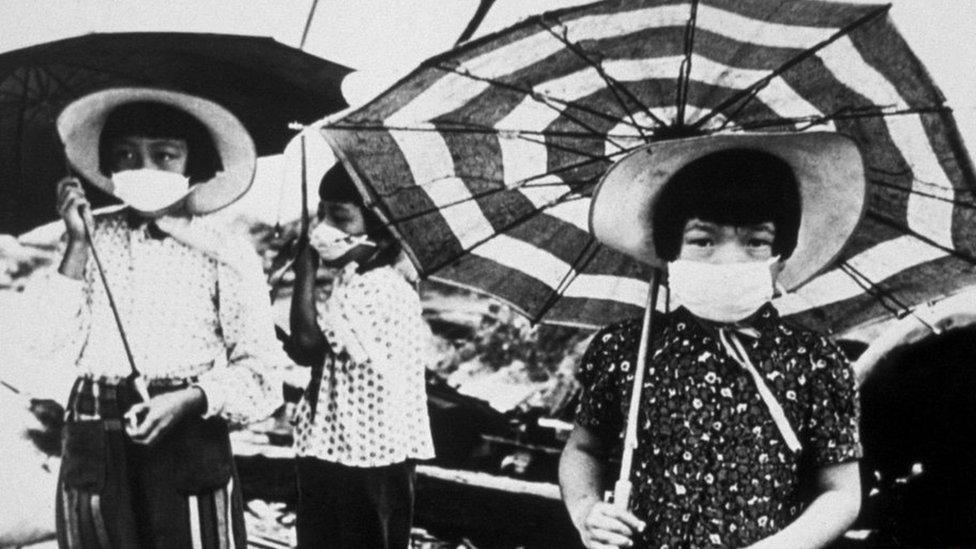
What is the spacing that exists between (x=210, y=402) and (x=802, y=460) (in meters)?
1.73

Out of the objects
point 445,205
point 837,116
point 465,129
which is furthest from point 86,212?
point 837,116

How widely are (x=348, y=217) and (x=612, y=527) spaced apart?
53.6 inches

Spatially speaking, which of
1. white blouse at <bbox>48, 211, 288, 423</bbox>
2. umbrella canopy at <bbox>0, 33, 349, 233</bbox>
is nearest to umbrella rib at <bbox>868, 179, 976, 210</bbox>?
umbrella canopy at <bbox>0, 33, 349, 233</bbox>

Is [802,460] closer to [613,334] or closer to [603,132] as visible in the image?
[613,334]

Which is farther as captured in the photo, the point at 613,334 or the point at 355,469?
the point at 355,469

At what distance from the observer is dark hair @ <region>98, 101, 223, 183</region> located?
3146 millimetres

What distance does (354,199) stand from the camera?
3.22 m

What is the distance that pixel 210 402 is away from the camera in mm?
3133

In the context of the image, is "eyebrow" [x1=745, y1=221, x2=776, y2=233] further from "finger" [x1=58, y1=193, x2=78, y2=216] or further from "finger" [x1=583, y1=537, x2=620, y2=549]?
"finger" [x1=58, y1=193, x2=78, y2=216]

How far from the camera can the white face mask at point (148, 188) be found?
3.07 meters

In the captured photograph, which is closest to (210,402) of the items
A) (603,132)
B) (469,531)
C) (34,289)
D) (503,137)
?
(34,289)

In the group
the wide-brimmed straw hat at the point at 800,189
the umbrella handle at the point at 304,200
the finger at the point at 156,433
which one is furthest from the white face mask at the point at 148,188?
the wide-brimmed straw hat at the point at 800,189

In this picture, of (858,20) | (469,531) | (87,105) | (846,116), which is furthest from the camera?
(469,531)

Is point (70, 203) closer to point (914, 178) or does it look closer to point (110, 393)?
point (110, 393)
